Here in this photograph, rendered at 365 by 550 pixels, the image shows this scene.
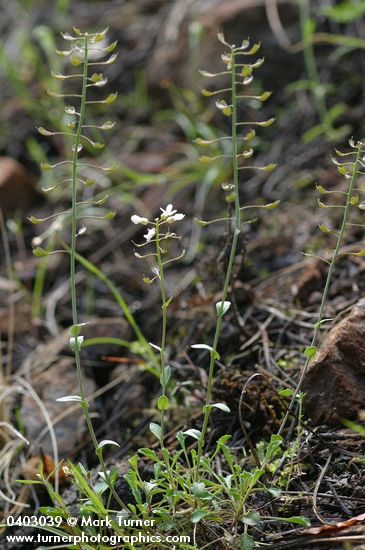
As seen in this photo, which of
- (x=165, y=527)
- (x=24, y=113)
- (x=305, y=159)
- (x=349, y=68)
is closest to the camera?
(x=165, y=527)

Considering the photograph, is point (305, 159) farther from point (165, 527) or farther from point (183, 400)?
point (165, 527)

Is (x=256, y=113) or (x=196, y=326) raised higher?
(x=256, y=113)

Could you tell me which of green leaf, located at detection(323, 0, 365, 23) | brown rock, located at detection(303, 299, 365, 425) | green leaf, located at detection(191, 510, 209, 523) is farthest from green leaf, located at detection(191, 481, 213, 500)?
green leaf, located at detection(323, 0, 365, 23)

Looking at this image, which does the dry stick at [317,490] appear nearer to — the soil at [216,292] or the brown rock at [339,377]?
the soil at [216,292]

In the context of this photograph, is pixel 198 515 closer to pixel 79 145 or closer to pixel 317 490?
pixel 317 490

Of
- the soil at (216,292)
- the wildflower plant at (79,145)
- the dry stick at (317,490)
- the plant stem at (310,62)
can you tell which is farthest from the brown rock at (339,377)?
the plant stem at (310,62)

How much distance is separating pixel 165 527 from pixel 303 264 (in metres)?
1.46

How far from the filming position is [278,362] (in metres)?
2.36

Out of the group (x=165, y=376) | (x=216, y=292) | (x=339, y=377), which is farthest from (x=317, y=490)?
(x=216, y=292)

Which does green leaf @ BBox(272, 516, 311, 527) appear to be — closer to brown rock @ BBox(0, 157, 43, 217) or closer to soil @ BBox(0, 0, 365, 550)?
soil @ BBox(0, 0, 365, 550)

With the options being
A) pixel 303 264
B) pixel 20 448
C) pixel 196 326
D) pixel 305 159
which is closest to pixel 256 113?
pixel 305 159

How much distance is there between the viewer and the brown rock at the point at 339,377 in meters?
1.96

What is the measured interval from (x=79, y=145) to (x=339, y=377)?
7.44 ft

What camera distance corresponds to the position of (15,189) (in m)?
4.11
